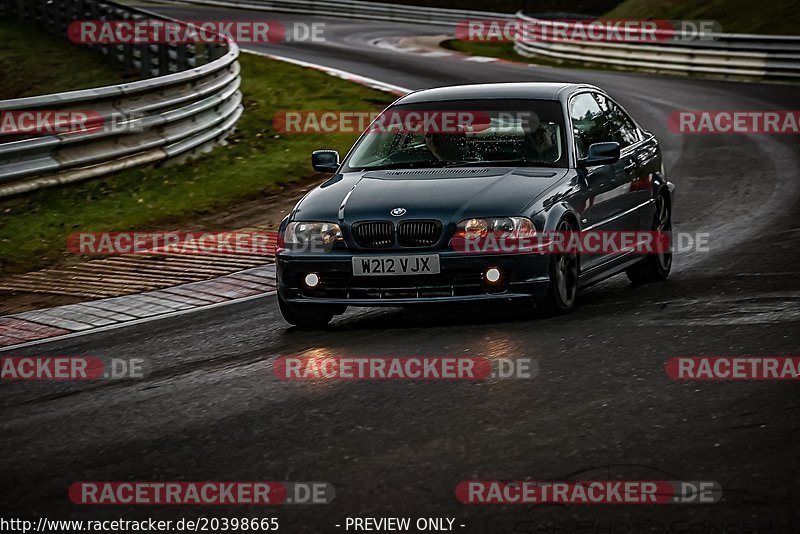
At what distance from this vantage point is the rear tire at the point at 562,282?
28.2ft

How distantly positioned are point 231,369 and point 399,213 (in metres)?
1.47

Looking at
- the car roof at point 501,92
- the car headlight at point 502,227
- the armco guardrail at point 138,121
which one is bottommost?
the armco guardrail at point 138,121

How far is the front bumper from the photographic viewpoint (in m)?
8.45

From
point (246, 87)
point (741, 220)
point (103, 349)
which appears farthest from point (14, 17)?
point (103, 349)

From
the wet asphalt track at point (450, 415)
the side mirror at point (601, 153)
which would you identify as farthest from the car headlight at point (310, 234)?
the side mirror at point (601, 153)

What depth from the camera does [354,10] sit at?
167 ft

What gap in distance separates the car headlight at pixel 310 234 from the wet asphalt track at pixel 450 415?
0.58 m

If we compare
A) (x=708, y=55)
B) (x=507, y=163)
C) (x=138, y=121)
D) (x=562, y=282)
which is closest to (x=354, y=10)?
(x=708, y=55)

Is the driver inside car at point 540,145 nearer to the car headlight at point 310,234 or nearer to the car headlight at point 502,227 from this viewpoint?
the car headlight at point 502,227

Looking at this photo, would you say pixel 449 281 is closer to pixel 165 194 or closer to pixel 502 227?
pixel 502 227

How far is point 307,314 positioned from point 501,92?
84.9 inches

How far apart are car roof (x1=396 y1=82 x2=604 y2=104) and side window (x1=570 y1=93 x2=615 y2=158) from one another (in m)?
0.10

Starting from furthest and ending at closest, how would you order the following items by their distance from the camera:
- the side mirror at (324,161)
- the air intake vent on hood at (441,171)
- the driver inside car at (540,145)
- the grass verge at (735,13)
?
the grass verge at (735,13)
the side mirror at (324,161)
the driver inside car at (540,145)
the air intake vent on hood at (441,171)

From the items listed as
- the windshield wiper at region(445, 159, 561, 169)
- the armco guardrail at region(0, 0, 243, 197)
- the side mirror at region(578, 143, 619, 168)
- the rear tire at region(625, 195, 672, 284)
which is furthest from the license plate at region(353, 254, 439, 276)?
the armco guardrail at region(0, 0, 243, 197)
